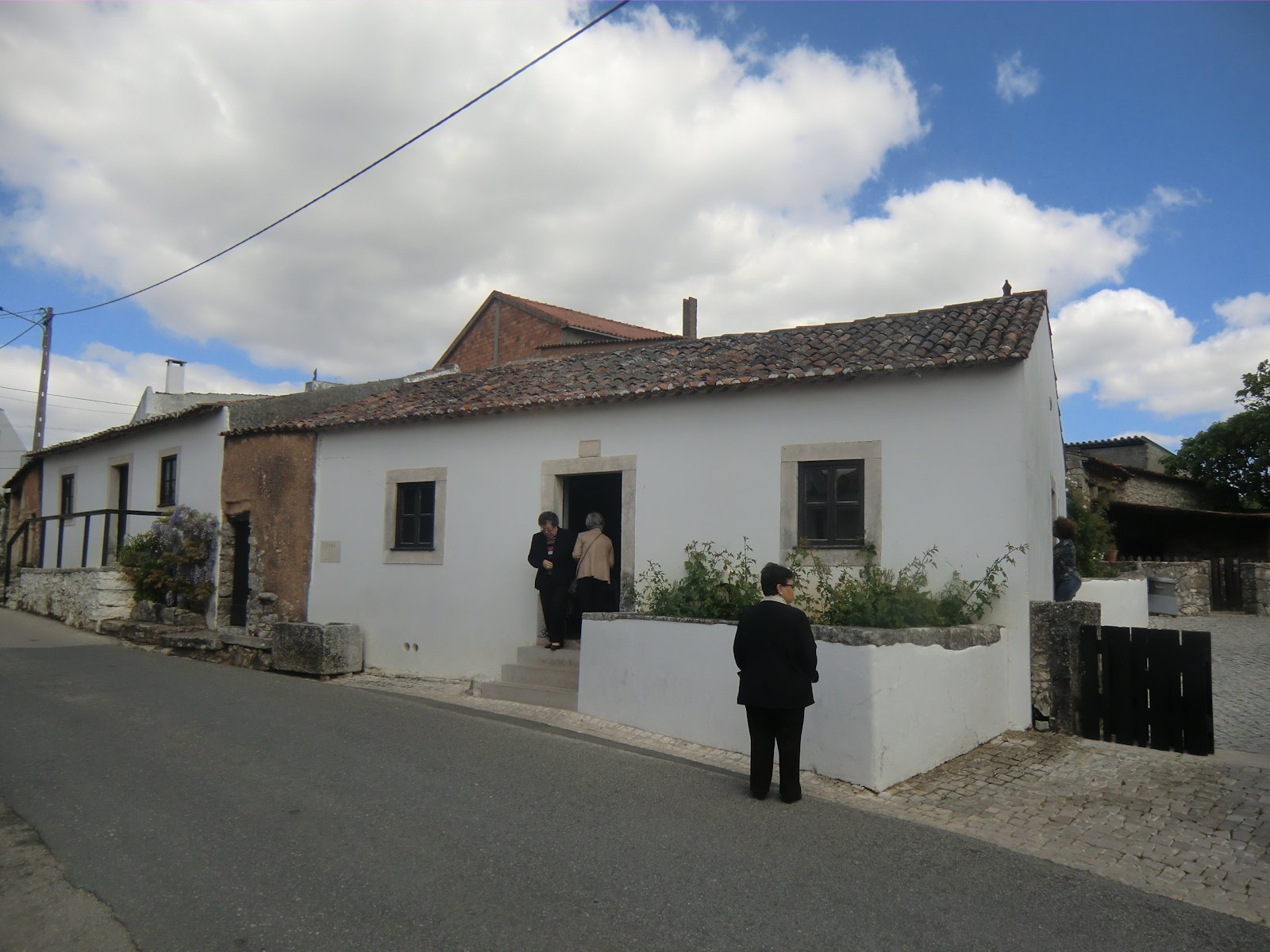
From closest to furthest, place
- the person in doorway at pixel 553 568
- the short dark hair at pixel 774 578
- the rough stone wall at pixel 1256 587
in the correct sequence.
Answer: the short dark hair at pixel 774 578 < the person in doorway at pixel 553 568 < the rough stone wall at pixel 1256 587

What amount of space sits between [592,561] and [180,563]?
26.3 ft

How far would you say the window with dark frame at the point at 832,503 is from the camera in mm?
9094

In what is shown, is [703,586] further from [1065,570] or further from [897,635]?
[1065,570]

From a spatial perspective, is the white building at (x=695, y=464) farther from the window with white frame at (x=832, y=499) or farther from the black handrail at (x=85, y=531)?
the black handrail at (x=85, y=531)

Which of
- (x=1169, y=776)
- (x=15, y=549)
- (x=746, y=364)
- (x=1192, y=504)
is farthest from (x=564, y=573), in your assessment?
(x=1192, y=504)

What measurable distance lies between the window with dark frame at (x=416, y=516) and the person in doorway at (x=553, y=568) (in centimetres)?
219

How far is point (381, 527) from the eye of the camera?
12.4m

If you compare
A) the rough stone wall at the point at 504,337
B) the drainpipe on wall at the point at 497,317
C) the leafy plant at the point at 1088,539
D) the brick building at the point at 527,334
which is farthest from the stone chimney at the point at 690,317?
the leafy plant at the point at 1088,539

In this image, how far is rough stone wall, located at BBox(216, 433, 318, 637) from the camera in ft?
42.9

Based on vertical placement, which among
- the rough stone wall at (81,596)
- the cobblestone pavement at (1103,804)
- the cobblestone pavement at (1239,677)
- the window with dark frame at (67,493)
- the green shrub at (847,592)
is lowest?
the cobblestone pavement at (1103,804)

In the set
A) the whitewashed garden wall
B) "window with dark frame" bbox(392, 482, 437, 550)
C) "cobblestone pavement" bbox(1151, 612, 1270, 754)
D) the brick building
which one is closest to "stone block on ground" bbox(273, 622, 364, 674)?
"window with dark frame" bbox(392, 482, 437, 550)

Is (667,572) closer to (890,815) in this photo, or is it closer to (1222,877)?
(890,815)

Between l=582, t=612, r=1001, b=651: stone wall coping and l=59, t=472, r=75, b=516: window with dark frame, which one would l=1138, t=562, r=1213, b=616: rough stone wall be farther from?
l=59, t=472, r=75, b=516: window with dark frame

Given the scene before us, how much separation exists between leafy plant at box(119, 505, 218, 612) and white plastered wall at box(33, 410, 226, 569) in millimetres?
307
